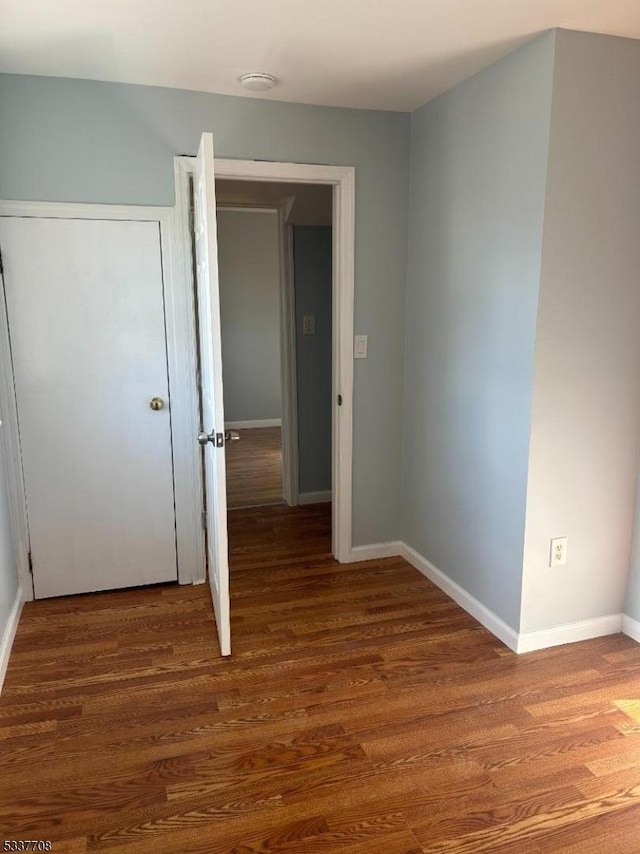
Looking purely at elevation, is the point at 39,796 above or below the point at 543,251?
below

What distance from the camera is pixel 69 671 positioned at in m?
2.40

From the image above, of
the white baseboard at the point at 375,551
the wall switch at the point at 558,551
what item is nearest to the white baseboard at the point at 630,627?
the wall switch at the point at 558,551

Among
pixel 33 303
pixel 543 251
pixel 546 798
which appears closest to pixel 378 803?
pixel 546 798

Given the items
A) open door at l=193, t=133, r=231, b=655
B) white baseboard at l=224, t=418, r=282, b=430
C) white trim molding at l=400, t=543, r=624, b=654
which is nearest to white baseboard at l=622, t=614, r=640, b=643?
white trim molding at l=400, t=543, r=624, b=654

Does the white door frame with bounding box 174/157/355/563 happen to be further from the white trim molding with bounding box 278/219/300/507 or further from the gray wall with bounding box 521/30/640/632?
the gray wall with bounding box 521/30/640/632

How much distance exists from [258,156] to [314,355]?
1.64 m

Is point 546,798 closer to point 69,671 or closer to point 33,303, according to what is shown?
point 69,671

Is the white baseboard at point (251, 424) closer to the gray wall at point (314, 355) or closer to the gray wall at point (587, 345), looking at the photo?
the gray wall at point (314, 355)

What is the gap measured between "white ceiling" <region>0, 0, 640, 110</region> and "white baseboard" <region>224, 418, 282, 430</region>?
479cm

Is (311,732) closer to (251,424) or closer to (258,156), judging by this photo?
(258,156)

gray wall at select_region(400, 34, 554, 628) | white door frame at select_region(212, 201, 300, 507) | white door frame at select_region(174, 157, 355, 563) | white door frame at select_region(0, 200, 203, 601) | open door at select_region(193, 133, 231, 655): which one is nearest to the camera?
open door at select_region(193, 133, 231, 655)

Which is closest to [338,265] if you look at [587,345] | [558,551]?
[587,345]

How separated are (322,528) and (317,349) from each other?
1.26 meters

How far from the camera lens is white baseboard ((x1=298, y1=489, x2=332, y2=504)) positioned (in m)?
4.46
